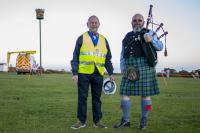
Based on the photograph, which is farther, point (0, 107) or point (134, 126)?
point (0, 107)

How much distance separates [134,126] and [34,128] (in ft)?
6.26

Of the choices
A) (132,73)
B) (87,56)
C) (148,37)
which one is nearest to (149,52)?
(148,37)

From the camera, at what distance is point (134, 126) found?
8500mm

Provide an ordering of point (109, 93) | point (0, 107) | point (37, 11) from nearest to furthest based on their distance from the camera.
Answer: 1. point (0, 107)
2. point (109, 93)
3. point (37, 11)

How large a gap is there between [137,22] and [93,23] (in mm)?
Answer: 812

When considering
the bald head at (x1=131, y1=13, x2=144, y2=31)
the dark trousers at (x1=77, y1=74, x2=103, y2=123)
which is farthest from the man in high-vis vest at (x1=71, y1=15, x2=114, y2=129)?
the bald head at (x1=131, y1=13, x2=144, y2=31)

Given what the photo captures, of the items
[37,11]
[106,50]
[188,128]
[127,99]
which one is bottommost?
[188,128]

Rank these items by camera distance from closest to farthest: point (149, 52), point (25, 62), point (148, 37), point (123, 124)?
point (148, 37)
point (149, 52)
point (123, 124)
point (25, 62)

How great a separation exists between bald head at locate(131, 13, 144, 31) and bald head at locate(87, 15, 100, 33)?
67 cm

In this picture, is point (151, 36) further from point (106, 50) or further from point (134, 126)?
point (134, 126)

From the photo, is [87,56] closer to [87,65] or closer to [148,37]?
[87,65]

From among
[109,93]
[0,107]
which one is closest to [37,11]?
[109,93]

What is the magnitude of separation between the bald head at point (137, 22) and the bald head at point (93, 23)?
2.19 feet

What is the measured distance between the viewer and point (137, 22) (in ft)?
26.9
